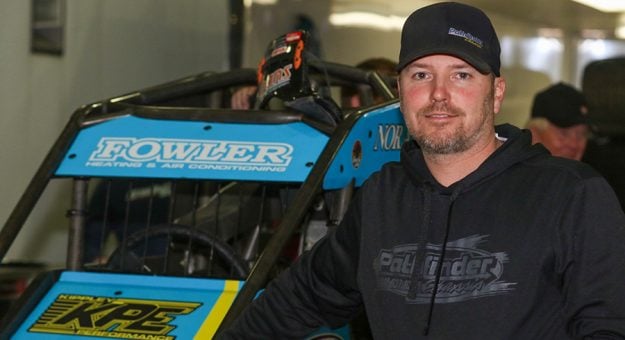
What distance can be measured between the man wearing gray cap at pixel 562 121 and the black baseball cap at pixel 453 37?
3.40 m

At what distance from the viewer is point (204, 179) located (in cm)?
436

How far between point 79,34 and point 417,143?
4313 millimetres

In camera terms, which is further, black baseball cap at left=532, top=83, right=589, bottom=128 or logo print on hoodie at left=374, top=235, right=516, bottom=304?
black baseball cap at left=532, top=83, right=589, bottom=128

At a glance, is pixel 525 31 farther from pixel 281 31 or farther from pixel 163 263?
pixel 163 263

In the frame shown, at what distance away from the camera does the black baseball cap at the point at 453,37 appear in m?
2.91

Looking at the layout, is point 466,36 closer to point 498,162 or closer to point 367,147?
point 498,162

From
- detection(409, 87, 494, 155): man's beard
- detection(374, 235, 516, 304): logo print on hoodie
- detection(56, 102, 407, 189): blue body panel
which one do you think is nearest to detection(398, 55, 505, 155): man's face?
detection(409, 87, 494, 155): man's beard

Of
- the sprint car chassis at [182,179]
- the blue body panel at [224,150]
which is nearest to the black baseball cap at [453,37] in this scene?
the sprint car chassis at [182,179]

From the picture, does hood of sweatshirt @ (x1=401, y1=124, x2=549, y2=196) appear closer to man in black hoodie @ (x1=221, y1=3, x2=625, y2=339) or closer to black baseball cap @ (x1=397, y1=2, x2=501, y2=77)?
man in black hoodie @ (x1=221, y1=3, x2=625, y2=339)

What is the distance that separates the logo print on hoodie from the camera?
279 cm

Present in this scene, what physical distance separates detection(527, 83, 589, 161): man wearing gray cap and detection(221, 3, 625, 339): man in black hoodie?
3.23 metres

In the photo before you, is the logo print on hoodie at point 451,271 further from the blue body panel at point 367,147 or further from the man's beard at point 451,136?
the blue body panel at point 367,147

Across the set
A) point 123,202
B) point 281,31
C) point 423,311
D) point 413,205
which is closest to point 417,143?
point 413,205

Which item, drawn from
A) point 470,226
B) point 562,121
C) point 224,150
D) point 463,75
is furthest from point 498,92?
point 562,121
